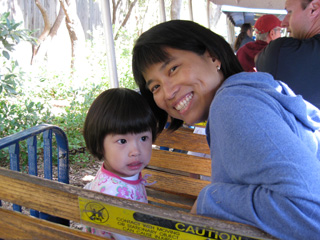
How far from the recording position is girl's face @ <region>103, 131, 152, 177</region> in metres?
1.55

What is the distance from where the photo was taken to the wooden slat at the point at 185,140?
2111mm

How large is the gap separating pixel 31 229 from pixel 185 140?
4.35ft

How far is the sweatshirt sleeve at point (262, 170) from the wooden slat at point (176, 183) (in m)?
1.18

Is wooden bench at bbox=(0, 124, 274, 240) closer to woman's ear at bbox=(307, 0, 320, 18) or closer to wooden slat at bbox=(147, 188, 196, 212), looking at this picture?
wooden slat at bbox=(147, 188, 196, 212)

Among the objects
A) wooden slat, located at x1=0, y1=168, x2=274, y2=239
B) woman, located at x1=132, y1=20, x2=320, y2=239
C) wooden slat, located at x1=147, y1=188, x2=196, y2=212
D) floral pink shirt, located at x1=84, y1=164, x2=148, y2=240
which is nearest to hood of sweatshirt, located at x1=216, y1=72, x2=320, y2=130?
woman, located at x1=132, y1=20, x2=320, y2=239

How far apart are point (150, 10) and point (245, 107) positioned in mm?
13597

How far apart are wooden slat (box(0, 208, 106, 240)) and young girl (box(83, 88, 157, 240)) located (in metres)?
0.55

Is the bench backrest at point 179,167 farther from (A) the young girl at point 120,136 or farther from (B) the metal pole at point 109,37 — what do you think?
(B) the metal pole at point 109,37

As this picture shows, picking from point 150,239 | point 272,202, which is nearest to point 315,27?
point 272,202

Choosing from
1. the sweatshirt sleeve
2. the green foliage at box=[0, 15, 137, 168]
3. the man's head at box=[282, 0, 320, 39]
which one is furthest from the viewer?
the green foliage at box=[0, 15, 137, 168]

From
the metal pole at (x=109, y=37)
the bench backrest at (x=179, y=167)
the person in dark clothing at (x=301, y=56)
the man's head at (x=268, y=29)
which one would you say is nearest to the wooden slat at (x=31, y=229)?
the bench backrest at (x=179, y=167)

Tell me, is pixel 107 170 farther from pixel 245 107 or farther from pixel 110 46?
pixel 110 46

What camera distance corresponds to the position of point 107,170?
1595mm

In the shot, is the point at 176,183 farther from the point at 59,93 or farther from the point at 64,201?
the point at 59,93
